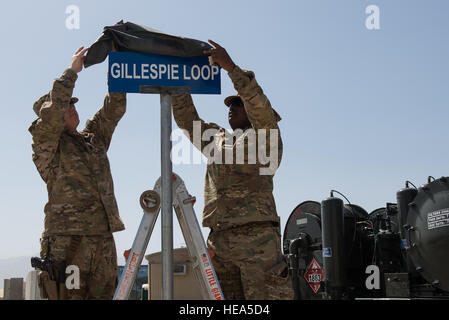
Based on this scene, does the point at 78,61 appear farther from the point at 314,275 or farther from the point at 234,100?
the point at 314,275

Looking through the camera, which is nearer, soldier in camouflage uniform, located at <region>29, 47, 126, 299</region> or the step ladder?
the step ladder

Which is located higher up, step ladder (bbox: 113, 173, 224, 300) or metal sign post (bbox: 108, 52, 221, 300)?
metal sign post (bbox: 108, 52, 221, 300)

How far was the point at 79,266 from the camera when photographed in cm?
452

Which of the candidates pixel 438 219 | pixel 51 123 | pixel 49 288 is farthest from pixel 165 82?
pixel 438 219

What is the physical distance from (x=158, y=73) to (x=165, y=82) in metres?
0.08

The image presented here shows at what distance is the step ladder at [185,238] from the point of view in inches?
127

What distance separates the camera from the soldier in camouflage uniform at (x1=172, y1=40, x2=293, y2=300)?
417cm

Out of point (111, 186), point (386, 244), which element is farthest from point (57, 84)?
point (386, 244)

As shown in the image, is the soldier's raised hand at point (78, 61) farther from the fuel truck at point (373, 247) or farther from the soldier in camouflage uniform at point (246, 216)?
the fuel truck at point (373, 247)

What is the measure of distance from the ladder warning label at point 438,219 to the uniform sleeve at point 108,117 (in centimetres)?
397

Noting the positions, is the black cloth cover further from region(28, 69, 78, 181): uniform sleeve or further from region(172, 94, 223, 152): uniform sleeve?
region(172, 94, 223, 152): uniform sleeve

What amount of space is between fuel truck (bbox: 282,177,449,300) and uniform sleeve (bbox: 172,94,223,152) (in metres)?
3.38

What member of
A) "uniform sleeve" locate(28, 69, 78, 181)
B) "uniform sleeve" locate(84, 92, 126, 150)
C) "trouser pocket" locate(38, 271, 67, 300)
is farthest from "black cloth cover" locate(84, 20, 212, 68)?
"trouser pocket" locate(38, 271, 67, 300)
